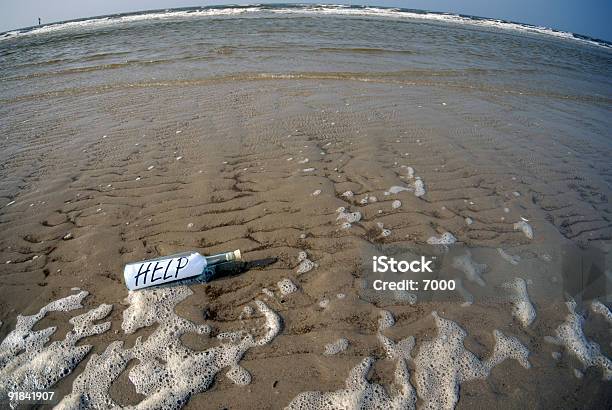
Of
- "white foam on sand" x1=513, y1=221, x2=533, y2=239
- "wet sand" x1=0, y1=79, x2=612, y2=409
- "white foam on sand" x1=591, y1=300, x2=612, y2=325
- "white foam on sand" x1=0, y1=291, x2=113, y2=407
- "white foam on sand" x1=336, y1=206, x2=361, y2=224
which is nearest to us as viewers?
"white foam on sand" x1=0, y1=291, x2=113, y2=407

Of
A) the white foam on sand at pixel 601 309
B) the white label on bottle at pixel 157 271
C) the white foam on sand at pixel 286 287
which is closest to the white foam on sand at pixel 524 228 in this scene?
the white foam on sand at pixel 601 309

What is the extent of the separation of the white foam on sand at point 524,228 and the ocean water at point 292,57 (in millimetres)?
6509

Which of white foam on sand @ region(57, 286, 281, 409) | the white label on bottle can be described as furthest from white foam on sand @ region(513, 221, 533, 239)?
the white label on bottle

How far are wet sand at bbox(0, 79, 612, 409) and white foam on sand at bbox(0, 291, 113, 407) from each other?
0.09m

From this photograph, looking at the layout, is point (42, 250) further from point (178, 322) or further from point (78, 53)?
point (78, 53)

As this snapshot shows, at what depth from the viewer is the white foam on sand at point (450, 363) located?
248cm

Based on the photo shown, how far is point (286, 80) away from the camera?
9.52 m

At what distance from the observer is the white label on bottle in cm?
308

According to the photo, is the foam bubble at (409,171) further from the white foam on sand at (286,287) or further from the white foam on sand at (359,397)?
the white foam on sand at (359,397)

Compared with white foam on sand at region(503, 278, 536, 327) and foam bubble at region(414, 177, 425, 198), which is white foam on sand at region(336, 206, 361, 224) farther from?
white foam on sand at region(503, 278, 536, 327)

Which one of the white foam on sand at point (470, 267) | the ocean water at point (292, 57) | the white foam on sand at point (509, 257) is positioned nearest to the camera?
the white foam on sand at point (470, 267)

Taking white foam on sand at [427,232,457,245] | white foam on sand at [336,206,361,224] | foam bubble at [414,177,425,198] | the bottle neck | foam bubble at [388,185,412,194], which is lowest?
white foam on sand at [427,232,457,245]

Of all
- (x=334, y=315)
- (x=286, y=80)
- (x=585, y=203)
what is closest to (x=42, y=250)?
(x=334, y=315)

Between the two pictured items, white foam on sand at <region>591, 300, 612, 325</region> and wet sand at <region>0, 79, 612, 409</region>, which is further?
white foam on sand at <region>591, 300, 612, 325</region>
